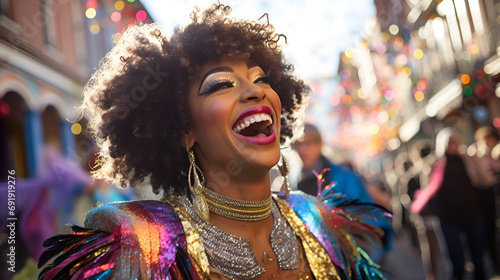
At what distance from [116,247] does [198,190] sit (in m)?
0.40

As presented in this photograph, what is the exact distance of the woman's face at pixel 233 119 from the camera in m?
1.70

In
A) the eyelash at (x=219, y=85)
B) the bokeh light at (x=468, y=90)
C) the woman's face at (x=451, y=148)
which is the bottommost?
the eyelash at (x=219, y=85)

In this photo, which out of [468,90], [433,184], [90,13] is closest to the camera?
[433,184]

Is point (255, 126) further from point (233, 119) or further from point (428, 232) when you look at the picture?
point (428, 232)

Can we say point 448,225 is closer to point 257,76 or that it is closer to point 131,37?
point 257,76

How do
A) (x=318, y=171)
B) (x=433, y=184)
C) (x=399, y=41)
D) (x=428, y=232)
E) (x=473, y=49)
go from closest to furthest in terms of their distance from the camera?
(x=318, y=171) < (x=433, y=184) < (x=428, y=232) < (x=399, y=41) < (x=473, y=49)

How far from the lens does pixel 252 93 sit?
5.68ft

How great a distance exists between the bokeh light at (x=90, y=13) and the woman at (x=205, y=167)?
5.29 meters

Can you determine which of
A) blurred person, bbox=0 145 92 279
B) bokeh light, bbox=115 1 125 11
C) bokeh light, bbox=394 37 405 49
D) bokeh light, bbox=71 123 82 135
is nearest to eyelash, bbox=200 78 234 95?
blurred person, bbox=0 145 92 279

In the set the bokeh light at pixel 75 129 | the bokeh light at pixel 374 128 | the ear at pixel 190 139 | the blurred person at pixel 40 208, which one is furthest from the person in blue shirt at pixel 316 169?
the bokeh light at pixel 374 128

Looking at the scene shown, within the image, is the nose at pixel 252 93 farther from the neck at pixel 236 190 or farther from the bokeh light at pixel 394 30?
the bokeh light at pixel 394 30

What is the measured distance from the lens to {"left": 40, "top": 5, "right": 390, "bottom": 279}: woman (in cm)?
158

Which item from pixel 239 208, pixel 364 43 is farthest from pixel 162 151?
pixel 364 43

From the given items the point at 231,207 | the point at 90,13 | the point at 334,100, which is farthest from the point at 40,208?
the point at 334,100
